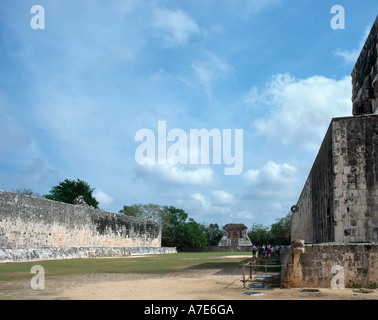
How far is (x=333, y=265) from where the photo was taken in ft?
25.0

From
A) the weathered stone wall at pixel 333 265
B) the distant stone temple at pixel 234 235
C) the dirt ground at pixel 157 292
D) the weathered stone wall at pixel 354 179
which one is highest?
the weathered stone wall at pixel 354 179

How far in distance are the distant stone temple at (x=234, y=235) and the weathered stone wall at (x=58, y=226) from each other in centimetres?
2997

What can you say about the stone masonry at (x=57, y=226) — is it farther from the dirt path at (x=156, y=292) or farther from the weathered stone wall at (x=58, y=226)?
the dirt path at (x=156, y=292)

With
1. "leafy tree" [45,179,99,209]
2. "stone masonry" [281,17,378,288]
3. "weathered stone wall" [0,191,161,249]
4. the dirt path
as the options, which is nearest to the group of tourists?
"stone masonry" [281,17,378,288]

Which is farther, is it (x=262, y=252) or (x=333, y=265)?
(x=262, y=252)

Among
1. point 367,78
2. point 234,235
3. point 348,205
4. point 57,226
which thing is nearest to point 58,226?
point 57,226

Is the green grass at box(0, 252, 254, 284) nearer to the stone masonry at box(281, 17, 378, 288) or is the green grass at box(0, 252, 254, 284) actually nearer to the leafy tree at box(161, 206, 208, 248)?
the stone masonry at box(281, 17, 378, 288)

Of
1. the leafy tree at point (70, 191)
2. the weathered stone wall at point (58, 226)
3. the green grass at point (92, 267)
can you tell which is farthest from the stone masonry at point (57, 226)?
the leafy tree at point (70, 191)

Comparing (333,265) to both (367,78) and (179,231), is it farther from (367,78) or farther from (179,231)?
(179,231)

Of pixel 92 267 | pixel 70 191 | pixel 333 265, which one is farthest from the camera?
pixel 70 191

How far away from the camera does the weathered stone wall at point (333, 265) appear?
748 centimetres

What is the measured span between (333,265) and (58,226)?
18.5 meters

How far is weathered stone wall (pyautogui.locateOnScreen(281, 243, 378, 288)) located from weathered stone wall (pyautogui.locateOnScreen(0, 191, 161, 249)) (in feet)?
48.4
